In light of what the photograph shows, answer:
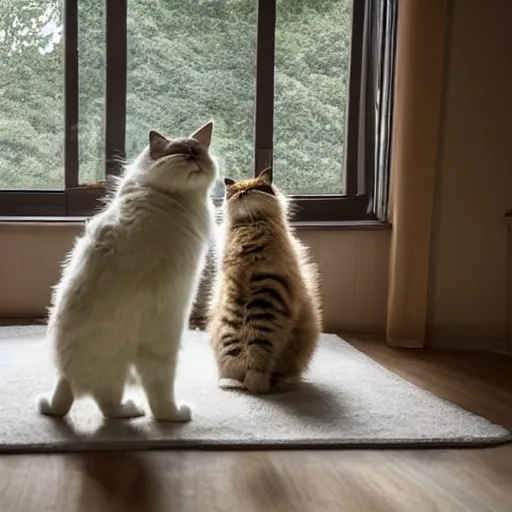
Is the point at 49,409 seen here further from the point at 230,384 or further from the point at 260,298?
the point at 260,298

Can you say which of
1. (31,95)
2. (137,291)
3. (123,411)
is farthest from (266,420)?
(31,95)

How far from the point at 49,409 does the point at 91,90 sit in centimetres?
174

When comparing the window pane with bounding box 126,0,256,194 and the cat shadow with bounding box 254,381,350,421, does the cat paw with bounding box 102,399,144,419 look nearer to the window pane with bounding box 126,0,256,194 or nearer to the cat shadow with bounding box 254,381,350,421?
the cat shadow with bounding box 254,381,350,421

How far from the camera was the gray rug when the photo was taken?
1712 millimetres

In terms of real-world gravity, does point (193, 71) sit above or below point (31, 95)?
above

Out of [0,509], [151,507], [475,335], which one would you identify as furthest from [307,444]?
[475,335]

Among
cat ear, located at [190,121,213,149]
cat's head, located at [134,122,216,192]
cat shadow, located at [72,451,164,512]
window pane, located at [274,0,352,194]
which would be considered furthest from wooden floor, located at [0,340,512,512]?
window pane, located at [274,0,352,194]

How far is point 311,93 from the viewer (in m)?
3.29

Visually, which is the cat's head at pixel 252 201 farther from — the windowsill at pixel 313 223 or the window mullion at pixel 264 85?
the window mullion at pixel 264 85

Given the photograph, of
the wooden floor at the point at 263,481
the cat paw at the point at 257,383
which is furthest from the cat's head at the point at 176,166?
the wooden floor at the point at 263,481

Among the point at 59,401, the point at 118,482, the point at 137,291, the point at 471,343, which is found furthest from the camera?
the point at 471,343

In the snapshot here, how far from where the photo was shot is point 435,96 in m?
2.80

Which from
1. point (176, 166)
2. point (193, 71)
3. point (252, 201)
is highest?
point (193, 71)

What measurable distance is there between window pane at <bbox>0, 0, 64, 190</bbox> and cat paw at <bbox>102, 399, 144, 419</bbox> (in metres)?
1.66
